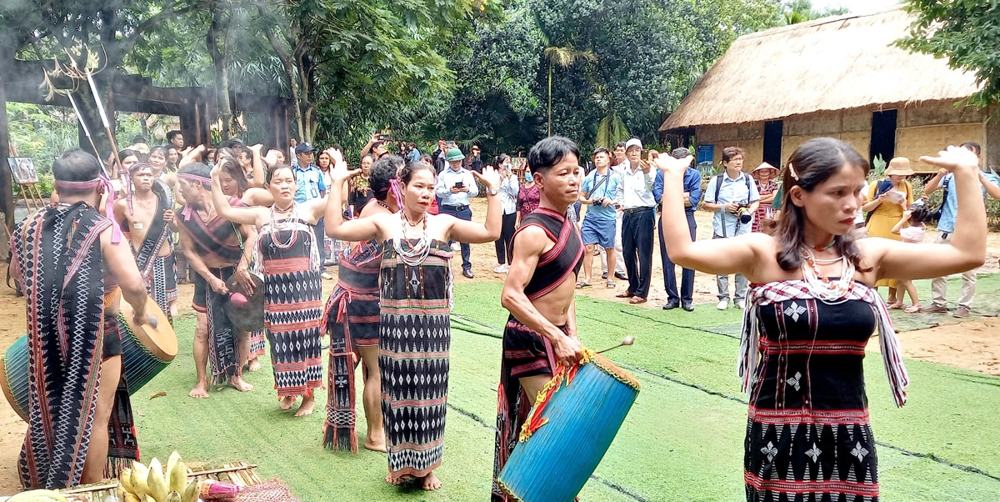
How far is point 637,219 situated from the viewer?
30.1 feet

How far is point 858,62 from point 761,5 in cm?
1071

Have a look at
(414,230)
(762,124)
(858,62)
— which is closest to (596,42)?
(762,124)

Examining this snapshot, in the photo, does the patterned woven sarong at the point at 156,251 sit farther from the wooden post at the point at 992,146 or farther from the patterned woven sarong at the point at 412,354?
the wooden post at the point at 992,146

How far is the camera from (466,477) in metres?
4.07

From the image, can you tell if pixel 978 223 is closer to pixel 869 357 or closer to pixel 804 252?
pixel 804 252

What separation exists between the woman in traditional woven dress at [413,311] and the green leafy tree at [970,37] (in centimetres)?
709

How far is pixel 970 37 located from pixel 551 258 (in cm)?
769

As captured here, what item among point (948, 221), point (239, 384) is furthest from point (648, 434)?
point (948, 221)

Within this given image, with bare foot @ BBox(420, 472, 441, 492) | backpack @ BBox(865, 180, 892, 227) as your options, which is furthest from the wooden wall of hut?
bare foot @ BBox(420, 472, 441, 492)

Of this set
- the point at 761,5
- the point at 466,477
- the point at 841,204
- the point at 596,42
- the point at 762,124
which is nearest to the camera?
the point at 841,204

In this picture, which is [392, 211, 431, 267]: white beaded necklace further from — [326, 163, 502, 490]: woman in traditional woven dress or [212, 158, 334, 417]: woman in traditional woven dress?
[212, 158, 334, 417]: woman in traditional woven dress

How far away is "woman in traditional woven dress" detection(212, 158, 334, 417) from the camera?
5.00m

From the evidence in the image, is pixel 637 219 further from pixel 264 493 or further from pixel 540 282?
pixel 264 493

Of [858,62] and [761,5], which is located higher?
[761,5]
